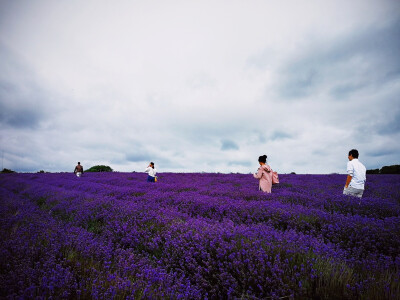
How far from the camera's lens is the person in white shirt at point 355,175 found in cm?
615

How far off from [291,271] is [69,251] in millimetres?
2553

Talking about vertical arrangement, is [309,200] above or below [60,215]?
above

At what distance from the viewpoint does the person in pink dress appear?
7302 mm

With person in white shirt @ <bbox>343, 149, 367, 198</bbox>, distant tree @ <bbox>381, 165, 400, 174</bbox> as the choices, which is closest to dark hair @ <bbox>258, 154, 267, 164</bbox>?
person in white shirt @ <bbox>343, 149, 367, 198</bbox>

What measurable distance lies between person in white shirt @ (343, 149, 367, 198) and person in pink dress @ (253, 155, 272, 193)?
2.28 metres

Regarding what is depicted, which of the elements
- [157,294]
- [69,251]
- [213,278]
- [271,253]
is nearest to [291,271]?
[271,253]

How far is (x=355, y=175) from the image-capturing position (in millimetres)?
6211

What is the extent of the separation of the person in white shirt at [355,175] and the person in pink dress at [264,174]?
2279mm

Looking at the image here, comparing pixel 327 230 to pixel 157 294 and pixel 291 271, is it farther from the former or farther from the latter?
pixel 157 294

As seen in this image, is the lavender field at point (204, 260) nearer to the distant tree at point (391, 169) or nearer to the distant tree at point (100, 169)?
the distant tree at point (391, 169)

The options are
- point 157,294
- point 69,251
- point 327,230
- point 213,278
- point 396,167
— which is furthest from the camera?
point 396,167

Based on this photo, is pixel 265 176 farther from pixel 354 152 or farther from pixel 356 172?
pixel 354 152

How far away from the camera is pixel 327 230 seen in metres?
3.47

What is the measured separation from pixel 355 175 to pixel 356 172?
0.12 m
